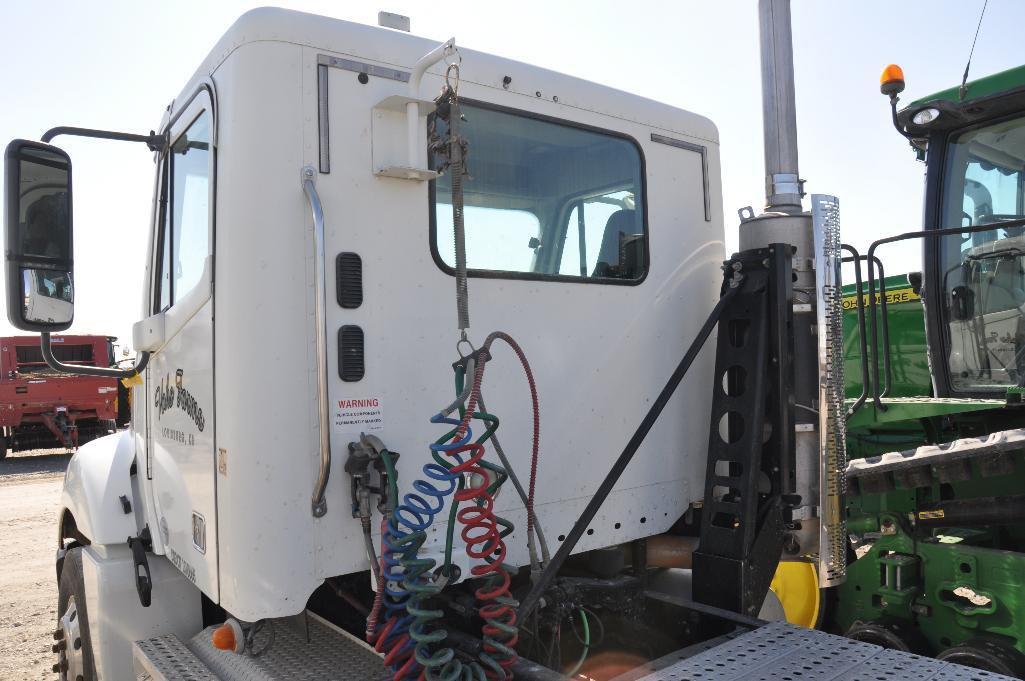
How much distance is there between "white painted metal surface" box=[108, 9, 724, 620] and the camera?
2.41 metres

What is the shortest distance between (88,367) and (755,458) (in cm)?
261

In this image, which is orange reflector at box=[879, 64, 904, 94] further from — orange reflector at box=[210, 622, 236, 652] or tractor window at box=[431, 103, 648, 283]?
orange reflector at box=[210, 622, 236, 652]

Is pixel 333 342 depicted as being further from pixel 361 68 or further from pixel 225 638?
pixel 225 638

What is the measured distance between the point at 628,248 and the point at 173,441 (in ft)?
6.48

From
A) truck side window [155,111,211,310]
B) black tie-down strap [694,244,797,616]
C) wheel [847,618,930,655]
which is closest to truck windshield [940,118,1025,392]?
wheel [847,618,930,655]

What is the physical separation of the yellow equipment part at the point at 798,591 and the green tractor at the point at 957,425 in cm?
60

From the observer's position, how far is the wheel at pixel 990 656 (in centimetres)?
363

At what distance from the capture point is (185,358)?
2.90 m

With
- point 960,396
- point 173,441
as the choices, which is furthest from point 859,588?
point 173,441

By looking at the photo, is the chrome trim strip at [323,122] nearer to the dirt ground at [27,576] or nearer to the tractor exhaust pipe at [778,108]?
the tractor exhaust pipe at [778,108]

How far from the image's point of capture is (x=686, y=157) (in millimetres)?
3559

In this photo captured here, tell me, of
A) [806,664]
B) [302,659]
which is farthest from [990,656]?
[302,659]

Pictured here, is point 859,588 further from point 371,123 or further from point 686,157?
point 371,123

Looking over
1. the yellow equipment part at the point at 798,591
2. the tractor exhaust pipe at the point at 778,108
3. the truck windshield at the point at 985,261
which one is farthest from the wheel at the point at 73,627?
the truck windshield at the point at 985,261
